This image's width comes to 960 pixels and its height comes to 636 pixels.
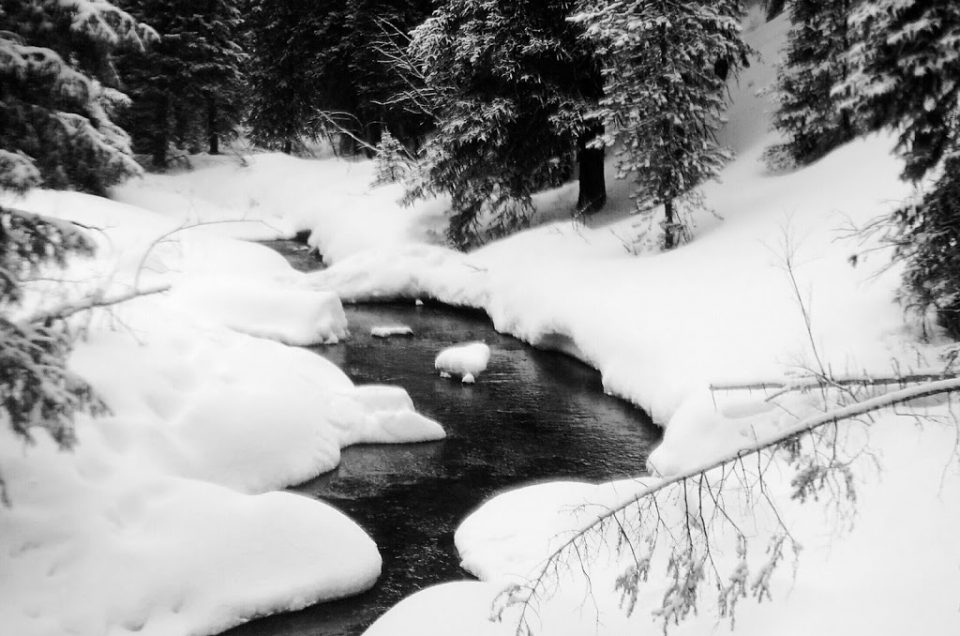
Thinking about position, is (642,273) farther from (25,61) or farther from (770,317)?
(25,61)

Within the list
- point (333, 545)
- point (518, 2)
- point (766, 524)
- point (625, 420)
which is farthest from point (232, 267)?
point (766, 524)

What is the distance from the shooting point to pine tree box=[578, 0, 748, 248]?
14000mm

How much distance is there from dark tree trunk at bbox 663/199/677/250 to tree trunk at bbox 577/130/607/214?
352 centimetres

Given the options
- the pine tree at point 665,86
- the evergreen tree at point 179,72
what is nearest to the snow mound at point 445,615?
the pine tree at point 665,86

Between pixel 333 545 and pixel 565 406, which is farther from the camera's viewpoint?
pixel 565 406

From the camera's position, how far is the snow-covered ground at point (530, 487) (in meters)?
4.93

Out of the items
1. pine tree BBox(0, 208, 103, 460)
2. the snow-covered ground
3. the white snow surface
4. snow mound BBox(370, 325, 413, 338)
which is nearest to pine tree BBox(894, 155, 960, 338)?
the snow-covered ground

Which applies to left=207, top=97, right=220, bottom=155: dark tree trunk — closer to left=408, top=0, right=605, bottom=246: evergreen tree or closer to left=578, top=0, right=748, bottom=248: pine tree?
left=408, top=0, right=605, bottom=246: evergreen tree

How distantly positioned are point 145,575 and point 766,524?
17.1ft

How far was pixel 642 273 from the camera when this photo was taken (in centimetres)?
1401

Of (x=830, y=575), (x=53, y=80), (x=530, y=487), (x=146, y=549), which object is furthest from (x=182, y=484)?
(x=830, y=575)

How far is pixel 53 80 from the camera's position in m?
5.17

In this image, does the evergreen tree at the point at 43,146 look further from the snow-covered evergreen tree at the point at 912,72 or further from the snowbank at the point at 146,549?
the snow-covered evergreen tree at the point at 912,72

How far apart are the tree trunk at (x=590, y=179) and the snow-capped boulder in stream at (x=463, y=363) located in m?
7.09
